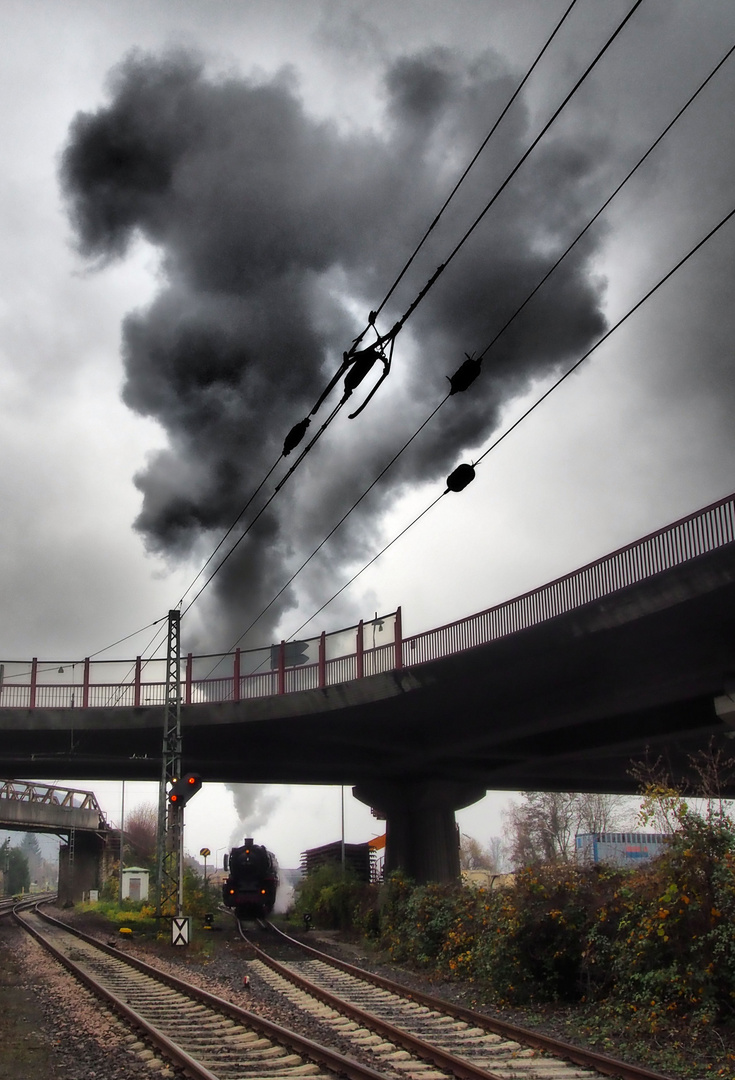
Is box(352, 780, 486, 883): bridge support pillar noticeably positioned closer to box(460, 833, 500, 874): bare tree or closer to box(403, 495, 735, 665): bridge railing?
box(403, 495, 735, 665): bridge railing

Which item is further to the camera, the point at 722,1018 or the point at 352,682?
the point at 352,682

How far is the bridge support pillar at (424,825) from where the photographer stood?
117ft

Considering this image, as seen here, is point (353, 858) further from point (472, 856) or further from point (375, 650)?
point (472, 856)

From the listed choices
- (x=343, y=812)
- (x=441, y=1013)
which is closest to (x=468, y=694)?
(x=441, y=1013)

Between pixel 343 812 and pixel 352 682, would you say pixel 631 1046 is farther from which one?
pixel 343 812

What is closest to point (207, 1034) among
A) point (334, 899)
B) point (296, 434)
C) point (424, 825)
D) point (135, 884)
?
point (296, 434)

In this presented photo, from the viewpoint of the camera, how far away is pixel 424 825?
119 ft

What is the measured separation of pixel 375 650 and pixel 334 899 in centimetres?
1275

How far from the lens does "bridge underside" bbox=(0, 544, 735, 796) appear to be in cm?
2206

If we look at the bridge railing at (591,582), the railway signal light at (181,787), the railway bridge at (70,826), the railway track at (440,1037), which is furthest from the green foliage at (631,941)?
the railway bridge at (70,826)

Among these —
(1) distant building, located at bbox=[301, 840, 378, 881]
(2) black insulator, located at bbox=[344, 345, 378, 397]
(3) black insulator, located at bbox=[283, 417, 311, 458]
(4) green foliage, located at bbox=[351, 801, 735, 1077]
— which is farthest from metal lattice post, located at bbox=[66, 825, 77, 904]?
(2) black insulator, located at bbox=[344, 345, 378, 397]

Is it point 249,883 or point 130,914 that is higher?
point 249,883

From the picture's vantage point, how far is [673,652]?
75.6ft

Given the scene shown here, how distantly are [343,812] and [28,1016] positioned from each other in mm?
36786
